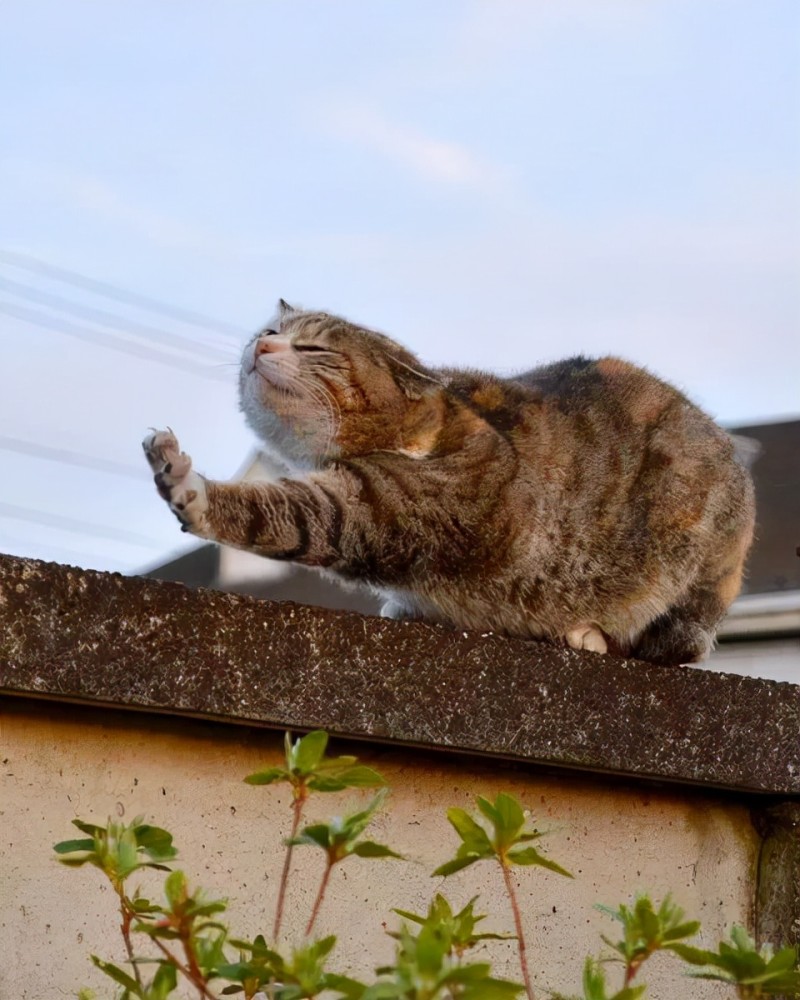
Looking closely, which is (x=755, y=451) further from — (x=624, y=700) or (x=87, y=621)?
(x=87, y=621)

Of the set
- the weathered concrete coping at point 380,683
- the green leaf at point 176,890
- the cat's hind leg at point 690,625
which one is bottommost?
the green leaf at point 176,890

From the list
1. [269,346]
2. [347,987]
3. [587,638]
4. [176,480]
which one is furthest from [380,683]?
[347,987]

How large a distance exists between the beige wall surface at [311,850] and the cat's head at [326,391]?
1.90ft

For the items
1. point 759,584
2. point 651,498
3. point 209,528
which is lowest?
point 209,528

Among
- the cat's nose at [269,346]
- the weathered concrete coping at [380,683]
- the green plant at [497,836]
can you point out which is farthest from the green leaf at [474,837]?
the cat's nose at [269,346]

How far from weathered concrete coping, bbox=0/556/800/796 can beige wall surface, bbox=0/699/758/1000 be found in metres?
0.07

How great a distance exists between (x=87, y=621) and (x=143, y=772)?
8.4 inches

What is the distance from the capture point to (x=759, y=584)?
9.31 m

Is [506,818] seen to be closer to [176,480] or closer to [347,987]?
[347,987]

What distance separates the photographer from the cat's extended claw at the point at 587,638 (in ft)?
7.54

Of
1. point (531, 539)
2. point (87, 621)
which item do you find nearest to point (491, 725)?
point (531, 539)

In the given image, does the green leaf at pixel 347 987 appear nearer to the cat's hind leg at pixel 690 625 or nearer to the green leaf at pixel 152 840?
the green leaf at pixel 152 840

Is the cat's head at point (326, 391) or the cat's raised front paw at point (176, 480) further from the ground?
the cat's head at point (326, 391)

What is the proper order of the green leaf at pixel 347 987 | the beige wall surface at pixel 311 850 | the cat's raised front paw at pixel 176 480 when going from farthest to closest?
the cat's raised front paw at pixel 176 480 < the beige wall surface at pixel 311 850 < the green leaf at pixel 347 987
